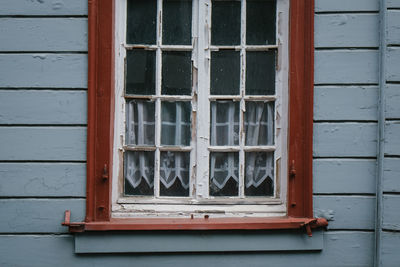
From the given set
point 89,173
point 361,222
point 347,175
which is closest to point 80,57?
point 89,173

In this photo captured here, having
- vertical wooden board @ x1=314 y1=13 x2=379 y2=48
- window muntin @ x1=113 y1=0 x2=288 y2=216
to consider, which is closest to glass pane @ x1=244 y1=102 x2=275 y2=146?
window muntin @ x1=113 y1=0 x2=288 y2=216

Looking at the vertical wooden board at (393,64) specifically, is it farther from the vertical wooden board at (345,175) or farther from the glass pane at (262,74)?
the glass pane at (262,74)

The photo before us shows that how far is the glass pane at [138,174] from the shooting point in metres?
3.54

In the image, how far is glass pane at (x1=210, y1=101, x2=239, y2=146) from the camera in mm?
3566

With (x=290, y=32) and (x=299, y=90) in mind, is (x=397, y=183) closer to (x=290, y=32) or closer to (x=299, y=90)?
(x=299, y=90)

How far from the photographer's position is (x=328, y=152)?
3.39 meters

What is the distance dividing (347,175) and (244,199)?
76 cm

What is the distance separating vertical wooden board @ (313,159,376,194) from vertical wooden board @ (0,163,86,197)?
5.58 ft

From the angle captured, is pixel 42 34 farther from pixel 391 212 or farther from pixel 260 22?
pixel 391 212

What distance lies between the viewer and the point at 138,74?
3.55 m

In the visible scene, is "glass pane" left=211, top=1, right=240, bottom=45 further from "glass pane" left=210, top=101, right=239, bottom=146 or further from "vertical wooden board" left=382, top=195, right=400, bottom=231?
"vertical wooden board" left=382, top=195, right=400, bottom=231

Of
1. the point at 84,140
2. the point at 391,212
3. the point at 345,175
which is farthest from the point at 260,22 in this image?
the point at 391,212

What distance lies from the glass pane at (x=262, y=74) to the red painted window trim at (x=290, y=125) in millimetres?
180

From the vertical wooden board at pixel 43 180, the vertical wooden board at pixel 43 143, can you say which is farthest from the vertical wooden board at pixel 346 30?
the vertical wooden board at pixel 43 180
